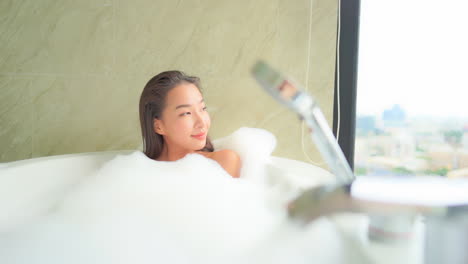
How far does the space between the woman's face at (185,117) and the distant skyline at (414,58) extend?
956 millimetres

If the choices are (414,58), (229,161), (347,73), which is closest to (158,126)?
(229,161)

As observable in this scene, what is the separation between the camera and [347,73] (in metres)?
1.97

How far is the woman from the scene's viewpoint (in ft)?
4.59

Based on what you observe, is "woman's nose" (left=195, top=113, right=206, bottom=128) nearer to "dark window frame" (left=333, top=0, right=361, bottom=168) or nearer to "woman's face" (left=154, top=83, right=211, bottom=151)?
"woman's face" (left=154, top=83, right=211, bottom=151)

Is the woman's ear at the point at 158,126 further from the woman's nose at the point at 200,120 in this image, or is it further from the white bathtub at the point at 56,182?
the white bathtub at the point at 56,182

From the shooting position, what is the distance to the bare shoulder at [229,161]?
1389 mm

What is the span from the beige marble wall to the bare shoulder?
1.66 feet

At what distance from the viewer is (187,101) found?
140cm

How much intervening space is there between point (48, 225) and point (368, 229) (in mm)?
948

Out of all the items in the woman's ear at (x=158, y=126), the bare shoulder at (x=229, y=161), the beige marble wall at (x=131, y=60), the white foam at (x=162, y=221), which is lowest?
the white foam at (x=162, y=221)

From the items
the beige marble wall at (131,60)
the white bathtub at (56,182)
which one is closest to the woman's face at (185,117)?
the white bathtub at (56,182)

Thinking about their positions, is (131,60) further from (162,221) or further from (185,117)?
(162,221)

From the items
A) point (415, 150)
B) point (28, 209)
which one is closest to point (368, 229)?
point (28, 209)

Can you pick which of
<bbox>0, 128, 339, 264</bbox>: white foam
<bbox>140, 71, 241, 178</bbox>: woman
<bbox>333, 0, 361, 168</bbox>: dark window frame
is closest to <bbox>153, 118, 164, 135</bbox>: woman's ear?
<bbox>140, 71, 241, 178</bbox>: woman
